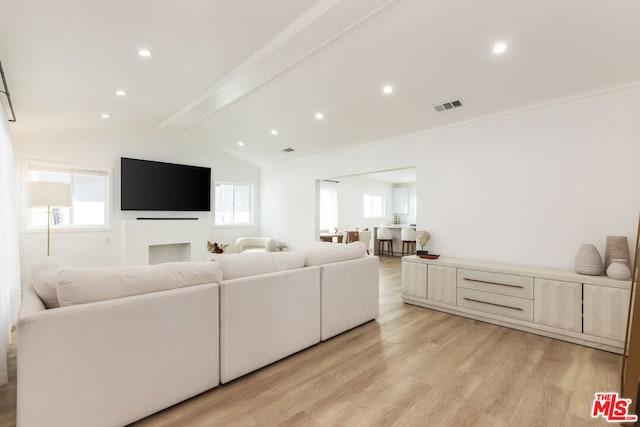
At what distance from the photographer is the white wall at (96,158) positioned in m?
4.79

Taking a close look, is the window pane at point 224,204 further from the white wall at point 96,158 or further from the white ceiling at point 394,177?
the white ceiling at point 394,177

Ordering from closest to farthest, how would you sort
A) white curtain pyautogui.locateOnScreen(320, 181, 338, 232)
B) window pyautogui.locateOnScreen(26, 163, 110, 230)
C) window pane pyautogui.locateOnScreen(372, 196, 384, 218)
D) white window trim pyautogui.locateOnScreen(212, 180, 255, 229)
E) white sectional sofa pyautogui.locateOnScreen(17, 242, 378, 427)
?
white sectional sofa pyautogui.locateOnScreen(17, 242, 378, 427) < window pyautogui.locateOnScreen(26, 163, 110, 230) < white window trim pyautogui.locateOnScreen(212, 180, 255, 229) < white curtain pyautogui.locateOnScreen(320, 181, 338, 232) < window pane pyautogui.locateOnScreen(372, 196, 384, 218)

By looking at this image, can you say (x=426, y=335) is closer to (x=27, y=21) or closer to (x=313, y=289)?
(x=313, y=289)

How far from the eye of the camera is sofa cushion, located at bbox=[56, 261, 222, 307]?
65.9 inches

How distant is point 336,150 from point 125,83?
148 inches

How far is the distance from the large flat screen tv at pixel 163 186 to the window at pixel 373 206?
5078 mm

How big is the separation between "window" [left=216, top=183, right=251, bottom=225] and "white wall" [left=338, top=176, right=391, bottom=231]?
2.75 metres

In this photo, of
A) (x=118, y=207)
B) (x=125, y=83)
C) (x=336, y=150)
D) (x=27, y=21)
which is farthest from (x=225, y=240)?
(x=27, y=21)

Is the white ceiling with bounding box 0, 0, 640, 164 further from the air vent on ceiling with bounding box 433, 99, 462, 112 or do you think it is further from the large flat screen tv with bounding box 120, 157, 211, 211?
the large flat screen tv with bounding box 120, 157, 211, 211

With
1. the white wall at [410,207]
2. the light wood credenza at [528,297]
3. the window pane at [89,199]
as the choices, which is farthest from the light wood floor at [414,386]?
the white wall at [410,207]

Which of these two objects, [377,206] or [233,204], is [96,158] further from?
[377,206]

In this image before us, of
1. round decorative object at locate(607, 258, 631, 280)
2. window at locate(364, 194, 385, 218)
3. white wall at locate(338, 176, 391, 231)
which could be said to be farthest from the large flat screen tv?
round decorative object at locate(607, 258, 631, 280)

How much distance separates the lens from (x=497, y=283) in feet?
11.3

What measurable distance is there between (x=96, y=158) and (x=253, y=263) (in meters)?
4.96
